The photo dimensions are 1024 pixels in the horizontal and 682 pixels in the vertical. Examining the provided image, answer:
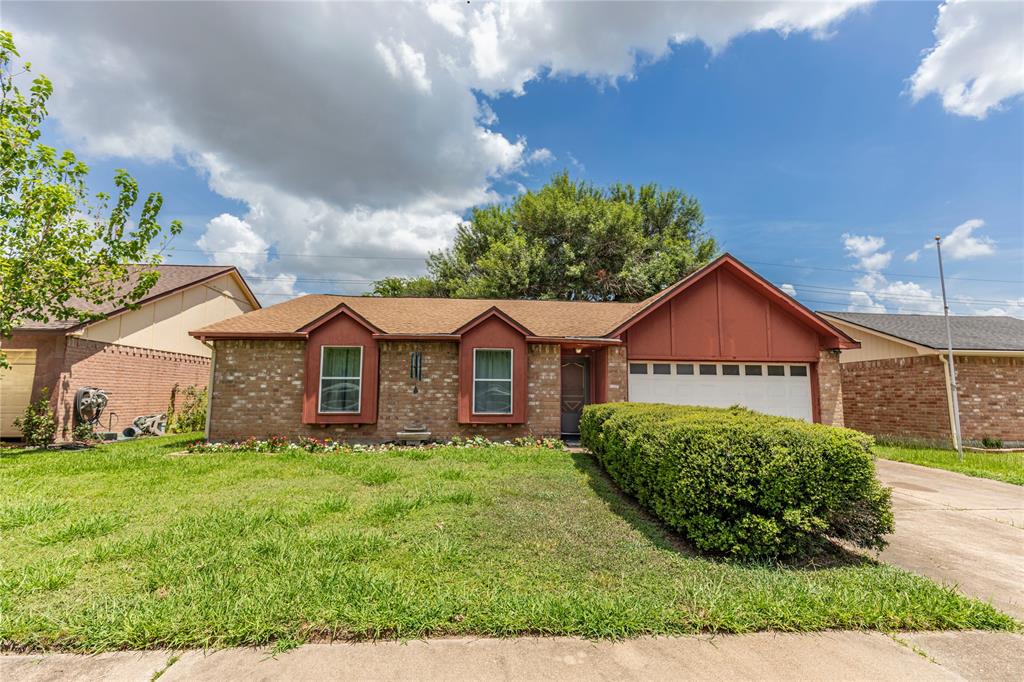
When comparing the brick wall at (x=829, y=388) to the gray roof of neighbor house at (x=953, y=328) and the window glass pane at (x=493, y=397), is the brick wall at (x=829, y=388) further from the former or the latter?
the window glass pane at (x=493, y=397)

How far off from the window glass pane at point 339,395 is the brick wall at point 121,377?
6864 mm

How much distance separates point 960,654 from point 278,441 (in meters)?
11.6

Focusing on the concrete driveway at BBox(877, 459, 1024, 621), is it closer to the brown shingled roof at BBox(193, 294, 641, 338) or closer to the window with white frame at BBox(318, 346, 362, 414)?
the brown shingled roof at BBox(193, 294, 641, 338)

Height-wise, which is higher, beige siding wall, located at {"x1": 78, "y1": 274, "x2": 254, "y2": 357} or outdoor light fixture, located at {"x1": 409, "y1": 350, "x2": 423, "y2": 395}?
beige siding wall, located at {"x1": 78, "y1": 274, "x2": 254, "y2": 357}

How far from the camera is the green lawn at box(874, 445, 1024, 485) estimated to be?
8.79 m

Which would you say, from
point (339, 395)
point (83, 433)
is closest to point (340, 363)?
point (339, 395)

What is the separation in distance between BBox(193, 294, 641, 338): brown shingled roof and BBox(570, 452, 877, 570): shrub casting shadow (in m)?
6.06

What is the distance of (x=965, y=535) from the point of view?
17.0 ft

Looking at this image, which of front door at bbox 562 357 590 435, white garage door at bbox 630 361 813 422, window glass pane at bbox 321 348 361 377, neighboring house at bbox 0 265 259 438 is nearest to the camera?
window glass pane at bbox 321 348 361 377

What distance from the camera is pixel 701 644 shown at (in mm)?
2885

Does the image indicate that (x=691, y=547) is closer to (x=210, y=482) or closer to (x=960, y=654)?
(x=960, y=654)

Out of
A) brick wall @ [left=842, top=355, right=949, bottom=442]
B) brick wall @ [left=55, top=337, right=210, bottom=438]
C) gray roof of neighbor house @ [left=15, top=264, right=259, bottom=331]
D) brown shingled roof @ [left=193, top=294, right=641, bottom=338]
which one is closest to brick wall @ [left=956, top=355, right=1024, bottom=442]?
brick wall @ [left=842, top=355, right=949, bottom=442]

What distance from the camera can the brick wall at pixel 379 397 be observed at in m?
10.9

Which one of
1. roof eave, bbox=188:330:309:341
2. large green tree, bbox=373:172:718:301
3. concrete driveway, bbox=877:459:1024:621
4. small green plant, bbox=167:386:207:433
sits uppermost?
large green tree, bbox=373:172:718:301
